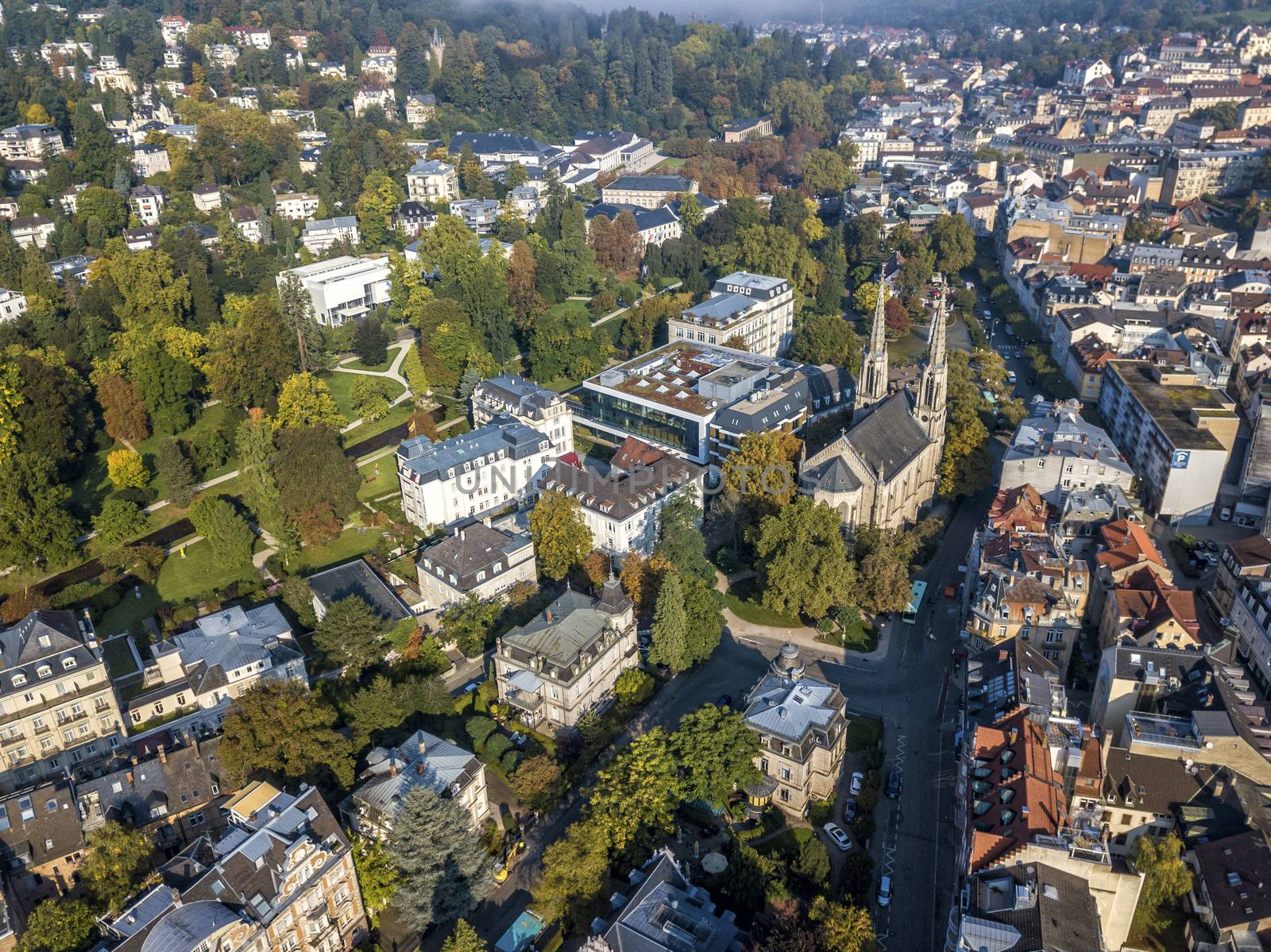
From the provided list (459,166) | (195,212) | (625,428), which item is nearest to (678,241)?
(459,166)

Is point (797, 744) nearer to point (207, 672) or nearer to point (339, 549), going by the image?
point (207, 672)

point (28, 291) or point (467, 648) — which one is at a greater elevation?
point (28, 291)

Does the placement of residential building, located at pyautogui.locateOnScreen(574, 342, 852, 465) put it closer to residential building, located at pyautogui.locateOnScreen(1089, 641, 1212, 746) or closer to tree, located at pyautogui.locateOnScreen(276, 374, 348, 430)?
tree, located at pyautogui.locateOnScreen(276, 374, 348, 430)

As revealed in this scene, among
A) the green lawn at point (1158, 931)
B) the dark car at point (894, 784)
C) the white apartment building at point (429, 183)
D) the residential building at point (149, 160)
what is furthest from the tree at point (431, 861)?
the residential building at point (149, 160)

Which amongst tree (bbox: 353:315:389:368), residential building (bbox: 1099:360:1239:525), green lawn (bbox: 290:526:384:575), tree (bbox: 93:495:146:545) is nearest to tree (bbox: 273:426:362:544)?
green lawn (bbox: 290:526:384:575)

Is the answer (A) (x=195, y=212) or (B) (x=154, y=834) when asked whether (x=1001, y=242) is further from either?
(B) (x=154, y=834)

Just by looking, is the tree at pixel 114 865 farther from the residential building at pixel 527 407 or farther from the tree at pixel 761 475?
the residential building at pixel 527 407

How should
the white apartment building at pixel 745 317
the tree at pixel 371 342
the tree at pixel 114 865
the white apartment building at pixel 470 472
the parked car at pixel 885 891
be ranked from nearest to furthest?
the tree at pixel 114 865, the parked car at pixel 885 891, the white apartment building at pixel 470 472, the tree at pixel 371 342, the white apartment building at pixel 745 317
